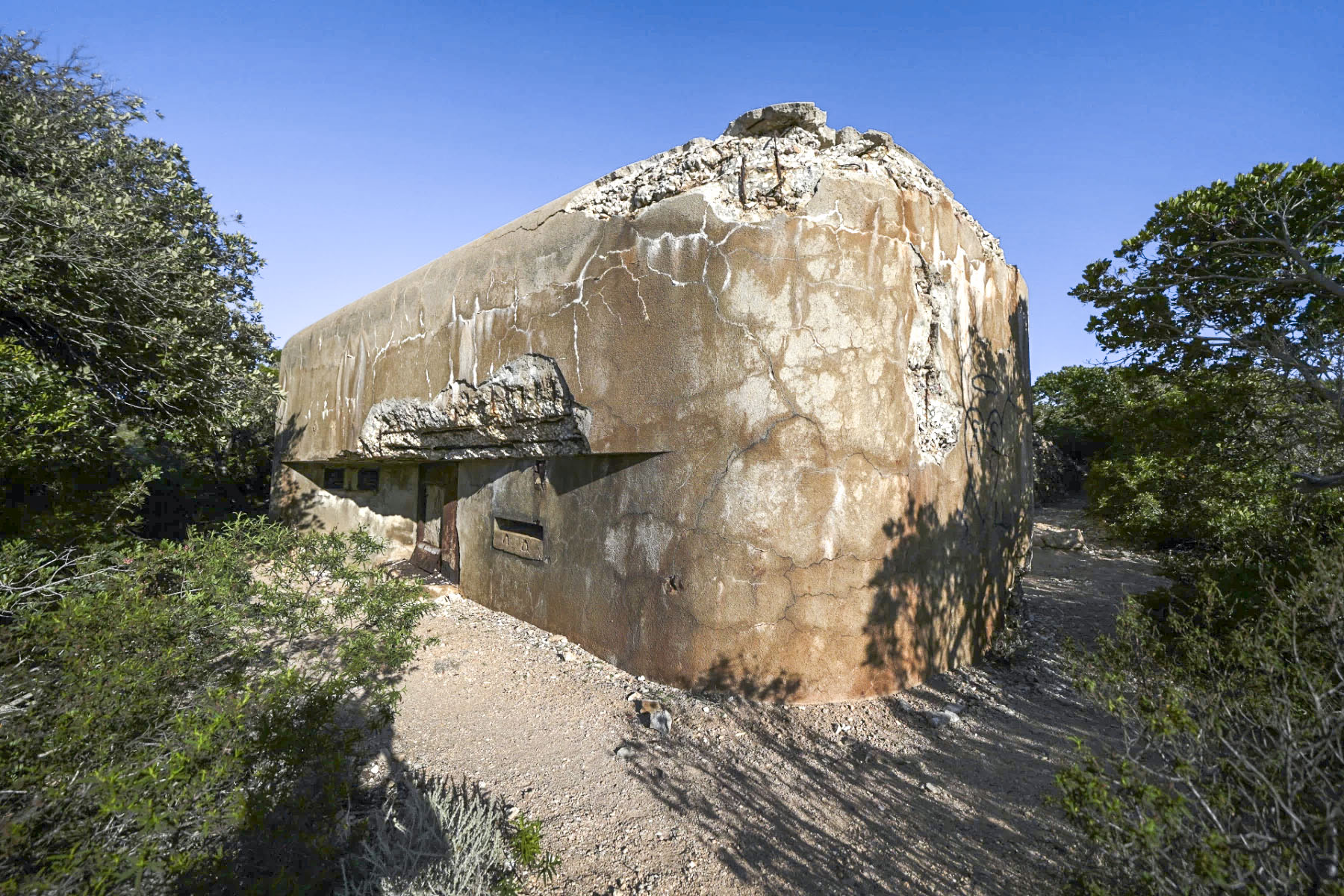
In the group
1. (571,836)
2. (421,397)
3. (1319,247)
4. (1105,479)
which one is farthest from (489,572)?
(1105,479)

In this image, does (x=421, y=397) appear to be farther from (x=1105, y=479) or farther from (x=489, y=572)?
(x=1105, y=479)

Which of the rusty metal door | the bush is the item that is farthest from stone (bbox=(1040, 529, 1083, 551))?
the rusty metal door

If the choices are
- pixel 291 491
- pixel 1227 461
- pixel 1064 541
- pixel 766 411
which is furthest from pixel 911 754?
pixel 1064 541

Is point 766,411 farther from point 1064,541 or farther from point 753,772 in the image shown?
point 1064,541

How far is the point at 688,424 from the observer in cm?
425

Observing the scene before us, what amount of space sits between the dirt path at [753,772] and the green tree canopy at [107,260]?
397cm

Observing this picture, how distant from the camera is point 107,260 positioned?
17.0 ft

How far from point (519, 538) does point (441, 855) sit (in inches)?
140

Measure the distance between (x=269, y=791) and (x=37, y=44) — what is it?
A: 7594 millimetres

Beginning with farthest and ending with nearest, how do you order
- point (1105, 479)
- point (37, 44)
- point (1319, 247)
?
point (1105, 479)
point (37, 44)
point (1319, 247)

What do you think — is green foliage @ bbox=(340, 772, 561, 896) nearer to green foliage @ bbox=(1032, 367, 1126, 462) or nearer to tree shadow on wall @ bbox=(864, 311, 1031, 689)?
tree shadow on wall @ bbox=(864, 311, 1031, 689)

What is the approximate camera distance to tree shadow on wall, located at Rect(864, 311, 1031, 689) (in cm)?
433

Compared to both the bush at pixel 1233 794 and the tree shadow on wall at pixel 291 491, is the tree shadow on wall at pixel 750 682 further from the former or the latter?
the tree shadow on wall at pixel 291 491

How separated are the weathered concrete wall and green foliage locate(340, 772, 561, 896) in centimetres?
187
